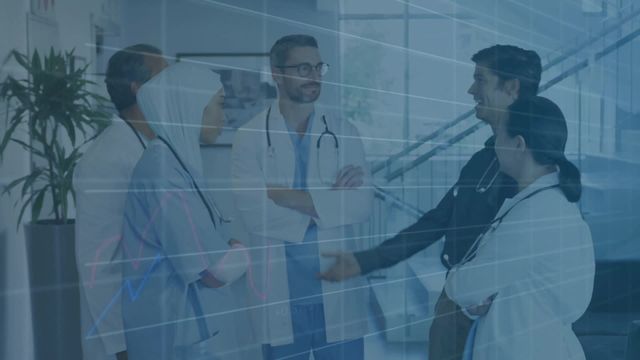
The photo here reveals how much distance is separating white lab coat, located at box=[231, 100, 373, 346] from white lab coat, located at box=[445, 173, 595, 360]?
0.32m

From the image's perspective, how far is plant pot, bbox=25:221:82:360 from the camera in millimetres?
1354

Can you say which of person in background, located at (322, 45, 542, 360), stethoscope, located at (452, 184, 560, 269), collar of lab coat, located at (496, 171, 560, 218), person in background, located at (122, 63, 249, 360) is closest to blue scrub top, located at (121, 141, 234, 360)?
person in background, located at (122, 63, 249, 360)

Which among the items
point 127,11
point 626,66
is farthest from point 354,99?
point 626,66

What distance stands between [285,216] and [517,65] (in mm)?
689

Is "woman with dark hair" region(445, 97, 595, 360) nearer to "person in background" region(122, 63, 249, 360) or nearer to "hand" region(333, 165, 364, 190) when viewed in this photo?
"hand" region(333, 165, 364, 190)

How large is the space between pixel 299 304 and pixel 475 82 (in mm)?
653

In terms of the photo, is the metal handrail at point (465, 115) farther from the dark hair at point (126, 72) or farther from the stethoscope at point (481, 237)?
the dark hair at point (126, 72)

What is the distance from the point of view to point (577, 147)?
6.07 ft

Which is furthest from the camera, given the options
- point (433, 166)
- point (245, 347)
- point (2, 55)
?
point (433, 166)

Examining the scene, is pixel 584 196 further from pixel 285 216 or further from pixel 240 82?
pixel 240 82

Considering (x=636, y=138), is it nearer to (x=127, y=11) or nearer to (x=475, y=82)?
(x=475, y=82)

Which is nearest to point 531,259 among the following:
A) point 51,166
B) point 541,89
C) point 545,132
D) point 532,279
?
point 532,279

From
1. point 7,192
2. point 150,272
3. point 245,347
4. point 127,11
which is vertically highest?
point 127,11

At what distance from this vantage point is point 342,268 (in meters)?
1.62
